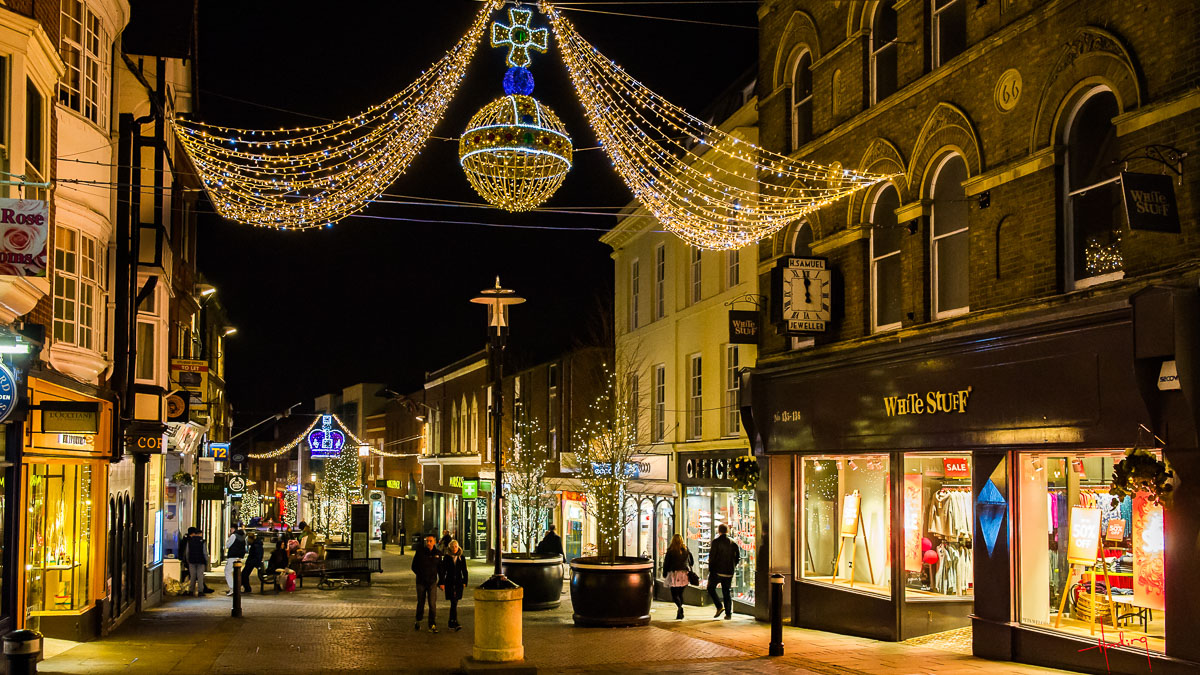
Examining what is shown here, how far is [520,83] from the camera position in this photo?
12.1 metres

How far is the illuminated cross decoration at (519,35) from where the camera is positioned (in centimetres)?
1177

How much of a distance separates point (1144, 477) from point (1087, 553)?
2.37 metres

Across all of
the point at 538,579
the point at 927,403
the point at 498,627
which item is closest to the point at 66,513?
the point at 498,627

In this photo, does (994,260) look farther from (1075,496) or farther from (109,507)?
(109,507)

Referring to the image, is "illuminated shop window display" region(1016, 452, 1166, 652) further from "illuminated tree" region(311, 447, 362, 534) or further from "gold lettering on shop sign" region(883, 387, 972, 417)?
Answer: "illuminated tree" region(311, 447, 362, 534)

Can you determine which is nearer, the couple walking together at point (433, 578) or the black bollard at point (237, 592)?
the couple walking together at point (433, 578)

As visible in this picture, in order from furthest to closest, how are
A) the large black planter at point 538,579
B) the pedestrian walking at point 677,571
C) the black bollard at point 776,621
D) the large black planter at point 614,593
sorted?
the large black planter at point 538,579
the pedestrian walking at point 677,571
the large black planter at point 614,593
the black bollard at point 776,621

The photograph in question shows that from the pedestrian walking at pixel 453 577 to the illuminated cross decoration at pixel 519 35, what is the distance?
443 inches

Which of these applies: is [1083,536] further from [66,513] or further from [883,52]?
[66,513]

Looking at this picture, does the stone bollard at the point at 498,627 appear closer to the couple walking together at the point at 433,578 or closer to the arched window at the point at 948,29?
the couple walking together at the point at 433,578

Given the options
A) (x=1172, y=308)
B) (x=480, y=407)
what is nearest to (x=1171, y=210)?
(x=1172, y=308)

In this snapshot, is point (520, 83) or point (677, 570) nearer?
point (520, 83)

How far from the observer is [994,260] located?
14.4 meters

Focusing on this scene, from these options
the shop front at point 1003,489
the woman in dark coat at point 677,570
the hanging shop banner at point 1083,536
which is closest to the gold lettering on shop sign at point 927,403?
the shop front at point 1003,489
